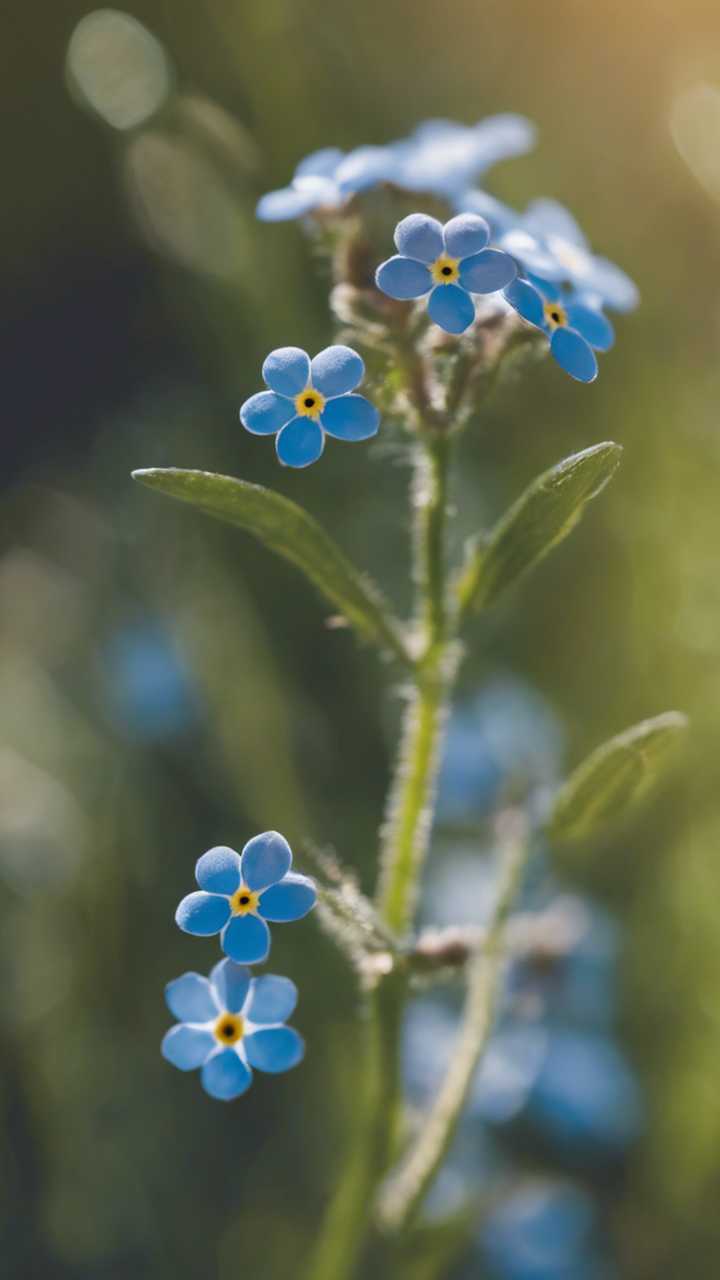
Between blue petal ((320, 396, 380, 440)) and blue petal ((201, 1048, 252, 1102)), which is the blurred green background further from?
blue petal ((320, 396, 380, 440))

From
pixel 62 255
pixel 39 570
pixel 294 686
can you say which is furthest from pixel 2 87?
pixel 294 686

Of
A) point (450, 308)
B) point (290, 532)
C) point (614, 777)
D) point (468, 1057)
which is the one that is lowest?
point (468, 1057)

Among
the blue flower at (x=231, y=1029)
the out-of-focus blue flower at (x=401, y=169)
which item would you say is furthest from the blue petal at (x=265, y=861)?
the out-of-focus blue flower at (x=401, y=169)

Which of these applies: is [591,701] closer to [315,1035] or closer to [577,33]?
[315,1035]

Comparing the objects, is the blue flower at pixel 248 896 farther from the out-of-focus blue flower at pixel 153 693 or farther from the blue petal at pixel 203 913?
the out-of-focus blue flower at pixel 153 693

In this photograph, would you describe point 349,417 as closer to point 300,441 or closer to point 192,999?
point 300,441

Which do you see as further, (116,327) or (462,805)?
(116,327)

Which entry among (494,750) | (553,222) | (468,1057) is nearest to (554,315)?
(553,222)
